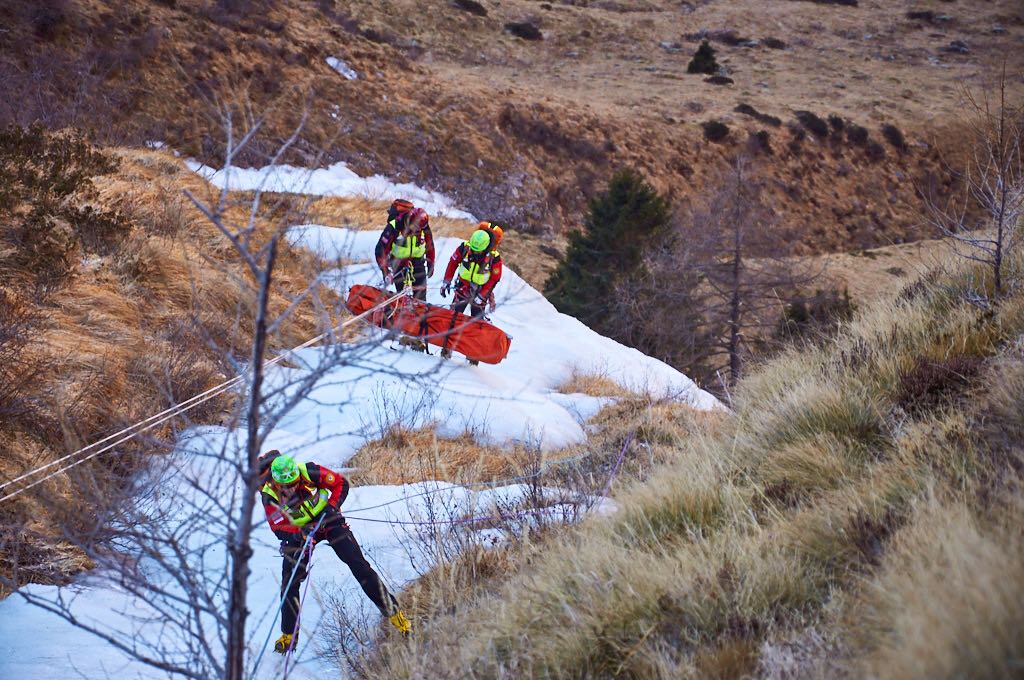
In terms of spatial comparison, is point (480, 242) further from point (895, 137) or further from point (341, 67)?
point (895, 137)

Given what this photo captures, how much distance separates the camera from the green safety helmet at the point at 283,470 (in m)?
4.40

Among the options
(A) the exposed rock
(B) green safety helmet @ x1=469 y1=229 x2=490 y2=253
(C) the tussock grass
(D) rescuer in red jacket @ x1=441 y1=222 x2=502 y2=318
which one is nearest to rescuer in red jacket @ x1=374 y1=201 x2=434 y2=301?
(D) rescuer in red jacket @ x1=441 y1=222 x2=502 y2=318

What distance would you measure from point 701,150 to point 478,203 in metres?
10.4

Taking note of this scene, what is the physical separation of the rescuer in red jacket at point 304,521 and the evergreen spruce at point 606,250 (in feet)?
38.3

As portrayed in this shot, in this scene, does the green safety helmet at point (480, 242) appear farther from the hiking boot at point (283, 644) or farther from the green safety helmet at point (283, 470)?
the hiking boot at point (283, 644)

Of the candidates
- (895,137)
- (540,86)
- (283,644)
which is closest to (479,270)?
(283,644)

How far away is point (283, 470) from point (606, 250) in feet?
44.2

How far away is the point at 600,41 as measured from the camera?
3797 cm

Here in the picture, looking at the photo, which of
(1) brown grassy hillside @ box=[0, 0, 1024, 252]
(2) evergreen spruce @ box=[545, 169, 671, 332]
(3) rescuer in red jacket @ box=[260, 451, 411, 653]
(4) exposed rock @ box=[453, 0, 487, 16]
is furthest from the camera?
(4) exposed rock @ box=[453, 0, 487, 16]

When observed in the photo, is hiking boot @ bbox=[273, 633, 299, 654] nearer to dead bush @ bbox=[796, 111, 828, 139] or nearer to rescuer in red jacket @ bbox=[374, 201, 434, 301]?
rescuer in red jacket @ bbox=[374, 201, 434, 301]

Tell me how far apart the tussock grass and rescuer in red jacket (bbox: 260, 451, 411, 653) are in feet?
1.10

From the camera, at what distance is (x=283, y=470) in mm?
4414

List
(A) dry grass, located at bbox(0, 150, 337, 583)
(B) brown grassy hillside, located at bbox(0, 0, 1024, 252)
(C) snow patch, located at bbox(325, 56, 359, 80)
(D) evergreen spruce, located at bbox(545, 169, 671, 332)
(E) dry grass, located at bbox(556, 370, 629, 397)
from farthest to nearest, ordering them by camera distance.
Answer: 1. (C) snow patch, located at bbox(325, 56, 359, 80)
2. (B) brown grassy hillside, located at bbox(0, 0, 1024, 252)
3. (D) evergreen spruce, located at bbox(545, 169, 671, 332)
4. (E) dry grass, located at bbox(556, 370, 629, 397)
5. (A) dry grass, located at bbox(0, 150, 337, 583)

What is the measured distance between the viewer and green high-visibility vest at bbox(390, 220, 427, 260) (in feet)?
29.1
